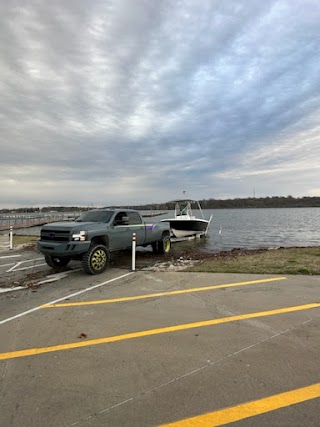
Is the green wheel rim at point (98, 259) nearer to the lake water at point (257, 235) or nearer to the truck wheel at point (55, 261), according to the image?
the truck wheel at point (55, 261)

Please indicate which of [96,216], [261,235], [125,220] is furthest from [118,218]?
[261,235]

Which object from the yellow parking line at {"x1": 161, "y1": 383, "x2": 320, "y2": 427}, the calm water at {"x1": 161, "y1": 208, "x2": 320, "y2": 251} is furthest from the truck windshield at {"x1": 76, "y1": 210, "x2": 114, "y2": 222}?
the calm water at {"x1": 161, "y1": 208, "x2": 320, "y2": 251}

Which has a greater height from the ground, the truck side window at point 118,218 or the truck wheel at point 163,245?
the truck side window at point 118,218

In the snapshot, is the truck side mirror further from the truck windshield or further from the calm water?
the calm water

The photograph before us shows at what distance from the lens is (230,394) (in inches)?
117

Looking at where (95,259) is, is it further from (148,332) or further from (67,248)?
(148,332)

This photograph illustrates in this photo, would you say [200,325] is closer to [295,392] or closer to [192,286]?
[295,392]

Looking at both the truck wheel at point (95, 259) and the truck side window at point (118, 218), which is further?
the truck side window at point (118, 218)

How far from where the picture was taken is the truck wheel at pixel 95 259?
8.95 m

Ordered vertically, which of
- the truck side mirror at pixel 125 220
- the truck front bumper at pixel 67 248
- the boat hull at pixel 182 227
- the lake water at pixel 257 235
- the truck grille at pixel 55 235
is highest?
the truck side mirror at pixel 125 220

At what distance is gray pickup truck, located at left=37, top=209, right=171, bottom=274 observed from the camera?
892 centimetres

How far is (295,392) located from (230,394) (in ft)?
2.01

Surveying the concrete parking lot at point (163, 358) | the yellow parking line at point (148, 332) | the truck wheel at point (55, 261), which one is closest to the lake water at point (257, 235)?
the truck wheel at point (55, 261)

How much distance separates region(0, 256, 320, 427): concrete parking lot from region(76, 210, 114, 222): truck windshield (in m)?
4.00
